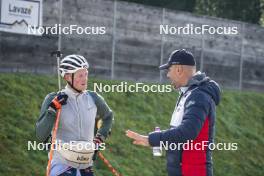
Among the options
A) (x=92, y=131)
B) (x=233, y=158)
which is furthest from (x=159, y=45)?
(x=92, y=131)

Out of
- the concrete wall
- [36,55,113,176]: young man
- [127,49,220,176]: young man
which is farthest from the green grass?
[127,49,220,176]: young man

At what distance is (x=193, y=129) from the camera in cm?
664

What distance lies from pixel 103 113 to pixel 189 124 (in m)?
1.77

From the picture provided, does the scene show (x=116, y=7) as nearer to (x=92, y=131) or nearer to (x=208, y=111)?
(x=92, y=131)

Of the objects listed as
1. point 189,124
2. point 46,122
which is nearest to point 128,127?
point 46,122

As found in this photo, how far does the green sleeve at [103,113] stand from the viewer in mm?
8047

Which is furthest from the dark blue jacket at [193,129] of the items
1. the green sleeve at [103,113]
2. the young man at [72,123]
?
the green sleeve at [103,113]

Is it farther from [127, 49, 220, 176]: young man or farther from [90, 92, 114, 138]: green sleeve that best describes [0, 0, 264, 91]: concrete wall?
[127, 49, 220, 176]: young man

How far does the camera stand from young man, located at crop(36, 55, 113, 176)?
7.58 m

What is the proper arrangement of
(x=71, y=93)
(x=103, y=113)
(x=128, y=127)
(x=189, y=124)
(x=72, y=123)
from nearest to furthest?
(x=189, y=124)
(x=72, y=123)
(x=71, y=93)
(x=103, y=113)
(x=128, y=127)

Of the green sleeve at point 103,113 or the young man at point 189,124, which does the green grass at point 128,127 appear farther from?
the young man at point 189,124

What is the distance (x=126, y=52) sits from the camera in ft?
57.1

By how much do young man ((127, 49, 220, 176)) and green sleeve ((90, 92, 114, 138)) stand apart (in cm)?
116

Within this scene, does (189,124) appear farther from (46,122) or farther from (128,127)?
(128,127)
